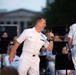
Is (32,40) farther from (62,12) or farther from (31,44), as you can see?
(62,12)

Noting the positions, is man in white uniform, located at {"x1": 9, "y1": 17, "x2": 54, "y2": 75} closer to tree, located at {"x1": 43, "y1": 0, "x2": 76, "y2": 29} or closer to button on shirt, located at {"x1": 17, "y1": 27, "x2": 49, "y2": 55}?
button on shirt, located at {"x1": 17, "y1": 27, "x2": 49, "y2": 55}

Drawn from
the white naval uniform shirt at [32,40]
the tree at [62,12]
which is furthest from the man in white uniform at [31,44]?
the tree at [62,12]

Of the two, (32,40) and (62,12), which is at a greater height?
(32,40)

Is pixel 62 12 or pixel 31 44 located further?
pixel 62 12

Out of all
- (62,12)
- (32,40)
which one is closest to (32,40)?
(32,40)

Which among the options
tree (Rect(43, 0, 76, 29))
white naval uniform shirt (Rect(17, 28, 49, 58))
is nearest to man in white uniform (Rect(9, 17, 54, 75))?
white naval uniform shirt (Rect(17, 28, 49, 58))

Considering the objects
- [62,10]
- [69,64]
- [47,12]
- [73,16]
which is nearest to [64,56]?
[69,64]

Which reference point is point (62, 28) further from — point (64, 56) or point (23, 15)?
point (23, 15)

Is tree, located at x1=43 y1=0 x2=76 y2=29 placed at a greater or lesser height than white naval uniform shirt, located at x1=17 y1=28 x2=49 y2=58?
lesser

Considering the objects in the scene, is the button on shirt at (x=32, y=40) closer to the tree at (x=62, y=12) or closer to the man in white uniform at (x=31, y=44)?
the man in white uniform at (x=31, y=44)

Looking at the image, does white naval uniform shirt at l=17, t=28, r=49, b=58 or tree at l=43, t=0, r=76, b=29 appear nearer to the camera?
white naval uniform shirt at l=17, t=28, r=49, b=58

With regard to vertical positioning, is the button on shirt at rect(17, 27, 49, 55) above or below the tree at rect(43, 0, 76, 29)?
above

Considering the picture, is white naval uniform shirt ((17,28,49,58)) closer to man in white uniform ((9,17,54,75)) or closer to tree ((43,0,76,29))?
man in white uniform ((9,17,54,75))

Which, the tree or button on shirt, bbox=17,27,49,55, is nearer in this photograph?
button on shirt, bbox=17,27,49,55
